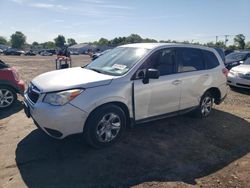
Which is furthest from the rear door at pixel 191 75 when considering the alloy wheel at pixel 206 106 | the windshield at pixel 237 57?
the windshield at pixel 237 57

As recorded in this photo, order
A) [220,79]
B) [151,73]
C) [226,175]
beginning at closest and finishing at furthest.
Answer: [226,175] → [151,73] → [220,79]

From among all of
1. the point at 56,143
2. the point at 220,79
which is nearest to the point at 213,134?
the point at 220,79

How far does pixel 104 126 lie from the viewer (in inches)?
181

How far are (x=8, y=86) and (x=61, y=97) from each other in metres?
3.61

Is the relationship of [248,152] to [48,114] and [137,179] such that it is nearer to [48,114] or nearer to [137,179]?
[137,179]

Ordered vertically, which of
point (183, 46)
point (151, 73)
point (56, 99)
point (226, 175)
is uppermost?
point (183, 46)

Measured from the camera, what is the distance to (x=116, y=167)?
162 inches

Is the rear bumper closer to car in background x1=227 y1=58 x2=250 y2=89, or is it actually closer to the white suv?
car in background x1=227 y1=58 x2=250 y2=89

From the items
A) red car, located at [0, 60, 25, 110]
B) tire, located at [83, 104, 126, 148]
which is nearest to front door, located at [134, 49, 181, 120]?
tire, located at [83, 104, 126, 148]

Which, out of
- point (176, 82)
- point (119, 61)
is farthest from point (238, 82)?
point (119, 61)

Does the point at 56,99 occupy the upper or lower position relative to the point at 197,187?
upper

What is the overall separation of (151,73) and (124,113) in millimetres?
871

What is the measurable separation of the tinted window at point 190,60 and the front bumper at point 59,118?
253 centimetres

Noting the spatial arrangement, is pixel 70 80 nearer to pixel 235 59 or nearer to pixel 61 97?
pixel 61 97
